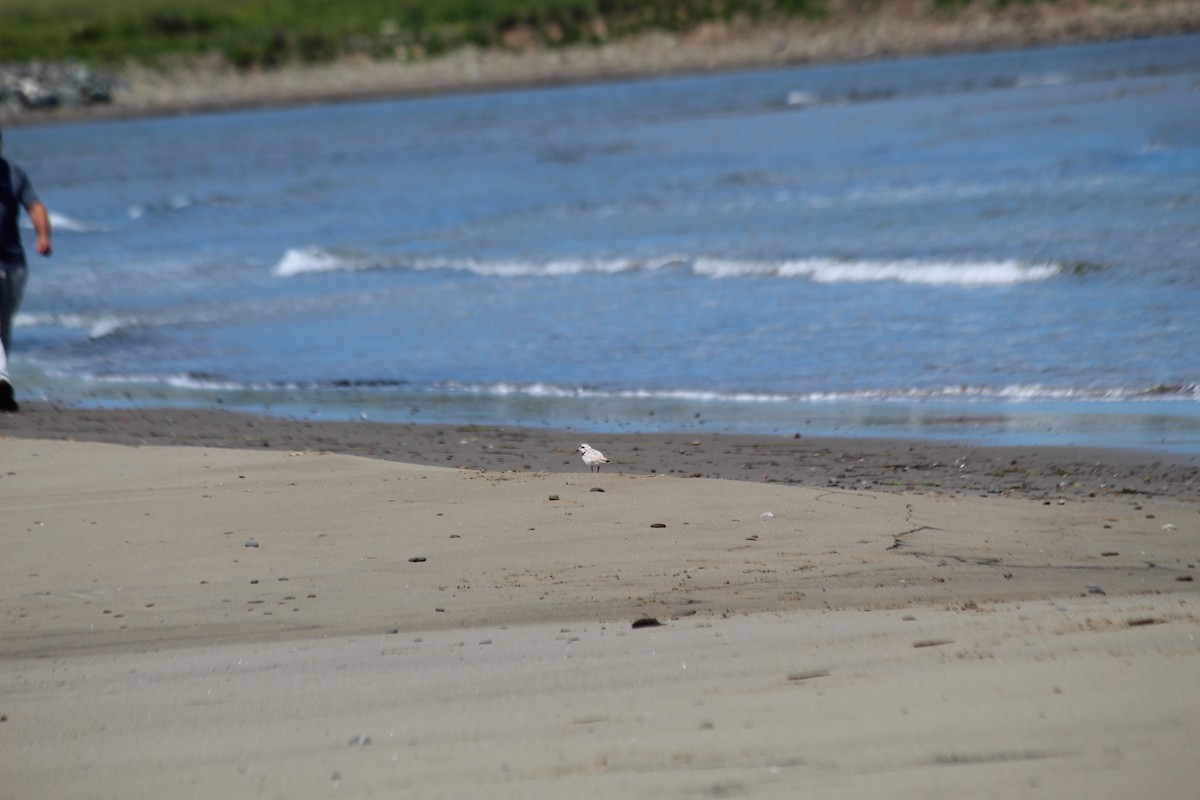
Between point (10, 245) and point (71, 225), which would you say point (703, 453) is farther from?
point (71, 225)

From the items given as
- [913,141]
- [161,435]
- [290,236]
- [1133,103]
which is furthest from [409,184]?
[161,435]

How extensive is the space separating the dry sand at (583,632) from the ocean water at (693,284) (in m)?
2.17

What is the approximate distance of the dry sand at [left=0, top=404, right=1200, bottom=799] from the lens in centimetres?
359

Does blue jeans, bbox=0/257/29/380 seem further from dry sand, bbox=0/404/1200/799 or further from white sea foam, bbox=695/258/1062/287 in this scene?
white sea foam, bbox=695/258/1062/287

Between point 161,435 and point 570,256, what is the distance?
9168 mm

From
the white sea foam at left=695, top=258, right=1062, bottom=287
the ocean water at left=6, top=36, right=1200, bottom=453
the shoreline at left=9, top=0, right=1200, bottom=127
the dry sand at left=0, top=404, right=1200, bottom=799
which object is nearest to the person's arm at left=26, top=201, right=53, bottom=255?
the ocean water at left=6, top=36, right=1200, bottom=453

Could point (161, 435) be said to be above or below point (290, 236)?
above

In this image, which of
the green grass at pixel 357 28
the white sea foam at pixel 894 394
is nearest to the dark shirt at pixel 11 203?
the white sea foam at pixel 894 394

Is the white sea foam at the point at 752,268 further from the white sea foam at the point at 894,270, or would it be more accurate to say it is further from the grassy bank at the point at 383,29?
the grassy bank at the point at 383,29

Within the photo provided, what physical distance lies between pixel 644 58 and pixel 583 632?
242ft

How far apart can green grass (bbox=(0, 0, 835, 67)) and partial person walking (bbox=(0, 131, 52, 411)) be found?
7152 cm

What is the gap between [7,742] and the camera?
4.02 meters

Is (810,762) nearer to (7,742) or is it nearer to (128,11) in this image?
(7,742)

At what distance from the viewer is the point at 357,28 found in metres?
84.6
